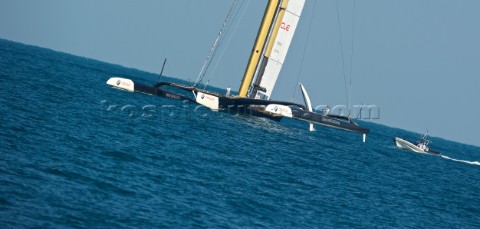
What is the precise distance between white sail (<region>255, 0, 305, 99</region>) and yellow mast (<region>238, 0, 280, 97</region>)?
44.7 inches

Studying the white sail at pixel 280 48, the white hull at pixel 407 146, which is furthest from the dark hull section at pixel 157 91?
the white hull at pixel 407 146

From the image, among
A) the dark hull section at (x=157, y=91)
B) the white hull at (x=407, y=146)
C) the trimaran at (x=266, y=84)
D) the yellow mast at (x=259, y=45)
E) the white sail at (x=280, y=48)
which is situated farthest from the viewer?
the white hull at (x=407, y=146)

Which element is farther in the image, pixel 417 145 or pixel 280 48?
pixel 417 145

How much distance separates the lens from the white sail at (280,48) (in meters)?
57.5

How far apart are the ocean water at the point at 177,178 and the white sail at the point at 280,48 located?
493 centimetres

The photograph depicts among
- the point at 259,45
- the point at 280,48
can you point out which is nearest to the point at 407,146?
the point at 280,48

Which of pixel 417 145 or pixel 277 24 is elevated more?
pixel 277 24

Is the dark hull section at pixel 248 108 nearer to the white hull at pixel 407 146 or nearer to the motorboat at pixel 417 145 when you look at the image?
the motorboat at pixel 417 145

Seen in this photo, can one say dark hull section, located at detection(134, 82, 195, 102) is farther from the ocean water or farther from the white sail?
the white sail

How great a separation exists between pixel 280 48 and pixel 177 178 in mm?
32237

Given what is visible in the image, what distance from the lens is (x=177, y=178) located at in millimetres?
27047

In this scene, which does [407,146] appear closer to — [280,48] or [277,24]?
[280,48]

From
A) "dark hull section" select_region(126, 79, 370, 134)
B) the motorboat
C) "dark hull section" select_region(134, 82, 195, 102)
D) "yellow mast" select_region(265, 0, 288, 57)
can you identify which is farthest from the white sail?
the motorboat

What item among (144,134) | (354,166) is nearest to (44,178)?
(144,134)
